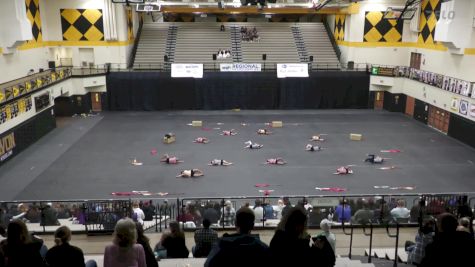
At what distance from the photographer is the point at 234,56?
120 ft

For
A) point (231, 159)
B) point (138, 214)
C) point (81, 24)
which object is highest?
point (81, 24)

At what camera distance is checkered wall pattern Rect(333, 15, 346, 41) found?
36.6 m

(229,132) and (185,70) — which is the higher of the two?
(185,70)

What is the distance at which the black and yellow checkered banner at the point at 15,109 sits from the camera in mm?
21266

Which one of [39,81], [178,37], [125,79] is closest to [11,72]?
[39,81]

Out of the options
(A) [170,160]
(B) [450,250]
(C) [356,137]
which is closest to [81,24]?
(A) [170,160]

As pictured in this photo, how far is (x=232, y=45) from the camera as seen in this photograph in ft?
123

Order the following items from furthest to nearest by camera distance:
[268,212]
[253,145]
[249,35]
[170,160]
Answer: [249,35] < [253,145] < [170,160] < [268,212]

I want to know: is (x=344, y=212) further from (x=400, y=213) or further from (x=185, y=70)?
(x=185, y=70)

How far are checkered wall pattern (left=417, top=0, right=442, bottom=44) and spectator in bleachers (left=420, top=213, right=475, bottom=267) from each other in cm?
2867

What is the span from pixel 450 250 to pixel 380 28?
33.1 metres

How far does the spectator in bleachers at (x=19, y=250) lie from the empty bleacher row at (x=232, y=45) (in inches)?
1215

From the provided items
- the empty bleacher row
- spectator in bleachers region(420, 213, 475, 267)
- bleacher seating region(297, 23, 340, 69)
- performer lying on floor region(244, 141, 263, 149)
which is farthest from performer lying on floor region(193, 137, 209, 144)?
spectator in bleachers region(420, 213, 475, 267)

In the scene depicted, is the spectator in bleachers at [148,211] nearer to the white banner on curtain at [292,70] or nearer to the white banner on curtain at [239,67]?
the white banner on curtain at [292,70]
